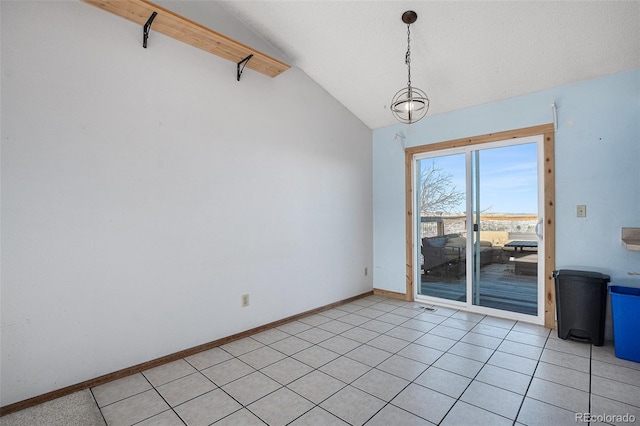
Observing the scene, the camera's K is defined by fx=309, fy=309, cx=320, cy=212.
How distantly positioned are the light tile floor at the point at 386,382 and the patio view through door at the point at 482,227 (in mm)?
561

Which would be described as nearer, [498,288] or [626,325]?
[626,325]

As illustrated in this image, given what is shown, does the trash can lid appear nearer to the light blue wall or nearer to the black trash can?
the black trash can

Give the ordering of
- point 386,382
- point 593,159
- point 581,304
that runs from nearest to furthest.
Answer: point 386,382, point 581,304, point 593,159

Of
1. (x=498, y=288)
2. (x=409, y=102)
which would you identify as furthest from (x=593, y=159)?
(x=409, y=102)

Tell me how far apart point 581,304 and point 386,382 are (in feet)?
6.71

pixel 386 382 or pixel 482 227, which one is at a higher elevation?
pixel 482 227

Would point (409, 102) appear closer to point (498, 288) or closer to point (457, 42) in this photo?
point (457, 42)

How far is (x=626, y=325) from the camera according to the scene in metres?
2.55

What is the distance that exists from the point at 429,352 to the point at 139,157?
294 centimetres

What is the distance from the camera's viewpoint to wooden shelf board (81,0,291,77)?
86.0 inches

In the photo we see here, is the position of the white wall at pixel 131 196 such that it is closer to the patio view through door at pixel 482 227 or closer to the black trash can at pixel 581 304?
the patio view through door at pixel 482 227

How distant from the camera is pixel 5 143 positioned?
6.32 feet

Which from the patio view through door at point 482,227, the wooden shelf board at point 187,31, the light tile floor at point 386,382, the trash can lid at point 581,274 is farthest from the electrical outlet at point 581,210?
the wooden shelf board at point 187,31

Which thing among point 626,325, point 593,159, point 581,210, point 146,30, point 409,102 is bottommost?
point 626,325
